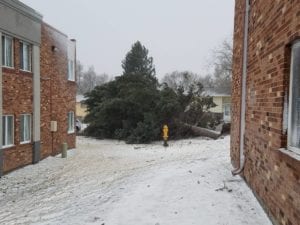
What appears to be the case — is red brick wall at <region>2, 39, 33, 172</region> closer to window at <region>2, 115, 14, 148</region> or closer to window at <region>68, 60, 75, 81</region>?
window at <region>2, 115, 14, 148</region>

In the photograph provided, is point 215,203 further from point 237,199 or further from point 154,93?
point 154,93

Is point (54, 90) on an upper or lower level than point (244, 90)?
upper

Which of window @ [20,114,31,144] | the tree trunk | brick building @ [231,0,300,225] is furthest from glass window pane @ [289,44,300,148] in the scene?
the tree trunk

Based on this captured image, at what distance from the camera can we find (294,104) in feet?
17.0

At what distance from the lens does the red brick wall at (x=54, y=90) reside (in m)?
19.5

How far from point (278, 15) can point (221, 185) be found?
3937 mm

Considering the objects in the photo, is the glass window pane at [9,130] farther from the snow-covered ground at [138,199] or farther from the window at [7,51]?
the window at [7,51]

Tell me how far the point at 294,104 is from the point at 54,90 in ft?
55.6

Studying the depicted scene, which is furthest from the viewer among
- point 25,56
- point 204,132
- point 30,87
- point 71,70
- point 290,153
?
point 204,132

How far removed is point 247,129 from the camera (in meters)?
8.48

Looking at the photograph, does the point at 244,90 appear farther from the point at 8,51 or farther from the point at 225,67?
the point at 225,67

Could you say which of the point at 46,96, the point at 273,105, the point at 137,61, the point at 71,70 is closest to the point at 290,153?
the point at 273,105

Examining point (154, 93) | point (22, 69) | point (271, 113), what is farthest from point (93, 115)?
point (271, 113)

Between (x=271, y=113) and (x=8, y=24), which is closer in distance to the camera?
(x=271, y=113)
